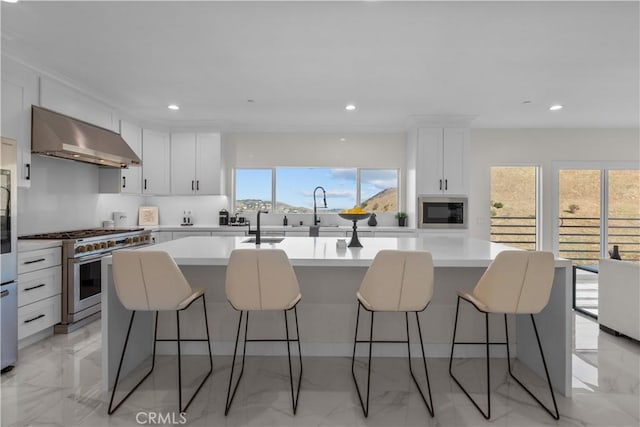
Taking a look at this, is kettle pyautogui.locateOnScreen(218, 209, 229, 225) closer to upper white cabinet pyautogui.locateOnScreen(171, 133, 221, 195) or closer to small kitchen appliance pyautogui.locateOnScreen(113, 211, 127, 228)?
upper white cabinet pyautogui.locateOnScreen(171, 133, 221, 195)

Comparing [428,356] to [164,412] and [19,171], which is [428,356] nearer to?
[164,412]

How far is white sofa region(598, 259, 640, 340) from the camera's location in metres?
3.05

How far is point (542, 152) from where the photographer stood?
5.83 m

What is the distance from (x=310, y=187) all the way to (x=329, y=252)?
11.7 feet

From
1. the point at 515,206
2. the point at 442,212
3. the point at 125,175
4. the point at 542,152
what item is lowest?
the point at 442,212

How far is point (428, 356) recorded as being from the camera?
278 centimetres

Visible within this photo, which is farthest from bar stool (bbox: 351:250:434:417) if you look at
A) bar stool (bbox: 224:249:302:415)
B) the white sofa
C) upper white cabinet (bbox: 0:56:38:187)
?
upper white cabinet (bbox: 0:56:38:187)

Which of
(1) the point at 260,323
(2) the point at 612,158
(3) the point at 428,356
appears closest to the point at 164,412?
(1) the point at 260,323

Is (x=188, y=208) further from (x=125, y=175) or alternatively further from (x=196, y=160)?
(x=125, y=175)

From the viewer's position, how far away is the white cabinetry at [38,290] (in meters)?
2.96


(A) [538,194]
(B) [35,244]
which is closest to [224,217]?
(B) [35,244]

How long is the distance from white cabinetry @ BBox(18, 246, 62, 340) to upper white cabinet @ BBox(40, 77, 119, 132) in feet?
4.81

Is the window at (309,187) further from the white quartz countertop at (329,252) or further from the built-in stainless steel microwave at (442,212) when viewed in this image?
the white quartz countertop at (329,252)

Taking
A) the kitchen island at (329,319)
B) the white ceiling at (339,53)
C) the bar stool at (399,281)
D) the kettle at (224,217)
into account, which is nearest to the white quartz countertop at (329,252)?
the kitchen island at (329,319)
